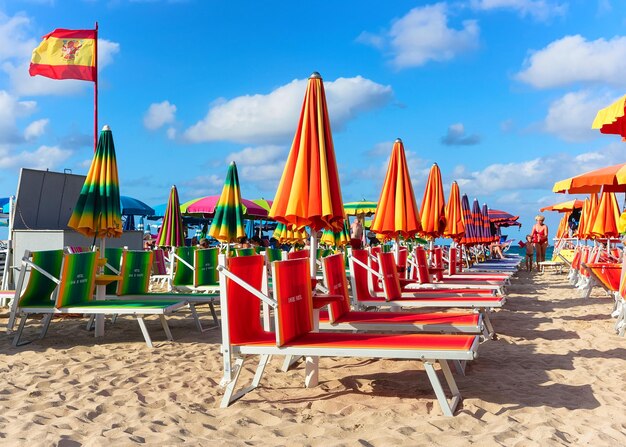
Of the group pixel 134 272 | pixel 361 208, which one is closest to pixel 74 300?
pixel 134 272

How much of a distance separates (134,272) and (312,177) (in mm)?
3020

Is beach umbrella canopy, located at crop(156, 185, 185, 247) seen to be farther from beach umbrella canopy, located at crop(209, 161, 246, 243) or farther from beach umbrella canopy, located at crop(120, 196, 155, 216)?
beach umbrella canopy, located at crop(120, 196, 155, 216)

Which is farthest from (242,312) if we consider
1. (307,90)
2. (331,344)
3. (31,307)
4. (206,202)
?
(206,202)

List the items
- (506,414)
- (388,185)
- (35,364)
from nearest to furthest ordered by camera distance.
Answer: (506,414) → (35,364) → (388,185)

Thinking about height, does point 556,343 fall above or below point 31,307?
below

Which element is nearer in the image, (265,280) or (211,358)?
(265,280)

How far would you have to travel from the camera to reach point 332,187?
4.94 meters

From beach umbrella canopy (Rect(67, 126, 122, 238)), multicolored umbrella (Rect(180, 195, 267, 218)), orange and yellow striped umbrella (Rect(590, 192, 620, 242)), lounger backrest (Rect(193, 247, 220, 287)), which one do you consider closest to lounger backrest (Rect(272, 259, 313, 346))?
lounger backrest (Rect(193, 247, 220, 287))

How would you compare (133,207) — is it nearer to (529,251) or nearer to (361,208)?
(361,208)

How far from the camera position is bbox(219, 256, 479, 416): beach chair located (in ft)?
11.1

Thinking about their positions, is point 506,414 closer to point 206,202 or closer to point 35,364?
point 35,364

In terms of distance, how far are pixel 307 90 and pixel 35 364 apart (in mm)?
3052

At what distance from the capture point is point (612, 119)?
5199mm

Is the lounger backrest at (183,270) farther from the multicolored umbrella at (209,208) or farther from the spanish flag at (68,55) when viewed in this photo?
the multicolored umbrella at (209,208)
